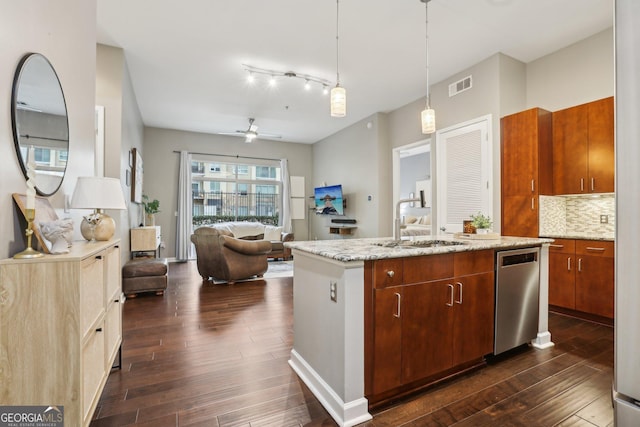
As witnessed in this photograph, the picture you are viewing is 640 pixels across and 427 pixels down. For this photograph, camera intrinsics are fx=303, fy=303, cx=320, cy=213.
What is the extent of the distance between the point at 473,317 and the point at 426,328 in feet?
1.59

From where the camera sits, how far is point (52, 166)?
1834 mm

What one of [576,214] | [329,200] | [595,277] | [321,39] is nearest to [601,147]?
[576,214]

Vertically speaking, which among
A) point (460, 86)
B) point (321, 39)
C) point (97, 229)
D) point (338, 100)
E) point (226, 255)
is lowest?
point (226, 255)

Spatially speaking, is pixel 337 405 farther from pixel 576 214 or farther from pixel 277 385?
pixel 576 214

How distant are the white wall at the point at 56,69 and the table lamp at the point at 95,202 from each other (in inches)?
6.7

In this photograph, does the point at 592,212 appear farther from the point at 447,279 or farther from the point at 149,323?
the point at 149,323

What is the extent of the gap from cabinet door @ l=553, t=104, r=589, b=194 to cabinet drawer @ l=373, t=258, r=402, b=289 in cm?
309

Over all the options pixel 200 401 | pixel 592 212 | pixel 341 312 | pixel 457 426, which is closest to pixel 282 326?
pixel 200 401

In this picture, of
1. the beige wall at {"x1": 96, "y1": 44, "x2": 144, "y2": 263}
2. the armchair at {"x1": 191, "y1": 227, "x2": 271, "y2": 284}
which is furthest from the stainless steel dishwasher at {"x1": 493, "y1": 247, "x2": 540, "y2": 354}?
the beige wall at {"x1": 96, "y1": 44, "x2": 144, "y2": 263}

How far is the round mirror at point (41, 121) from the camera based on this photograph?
1.48 m

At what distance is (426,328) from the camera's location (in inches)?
76.6

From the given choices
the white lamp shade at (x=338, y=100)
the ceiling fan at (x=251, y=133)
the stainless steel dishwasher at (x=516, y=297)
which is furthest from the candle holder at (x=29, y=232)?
the ceiling fan at (x=251, y=133)

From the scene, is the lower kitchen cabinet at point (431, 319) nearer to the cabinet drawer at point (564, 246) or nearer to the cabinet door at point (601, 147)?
the cabinet drawer at point (564, 246)

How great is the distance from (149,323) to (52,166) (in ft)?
6.43
